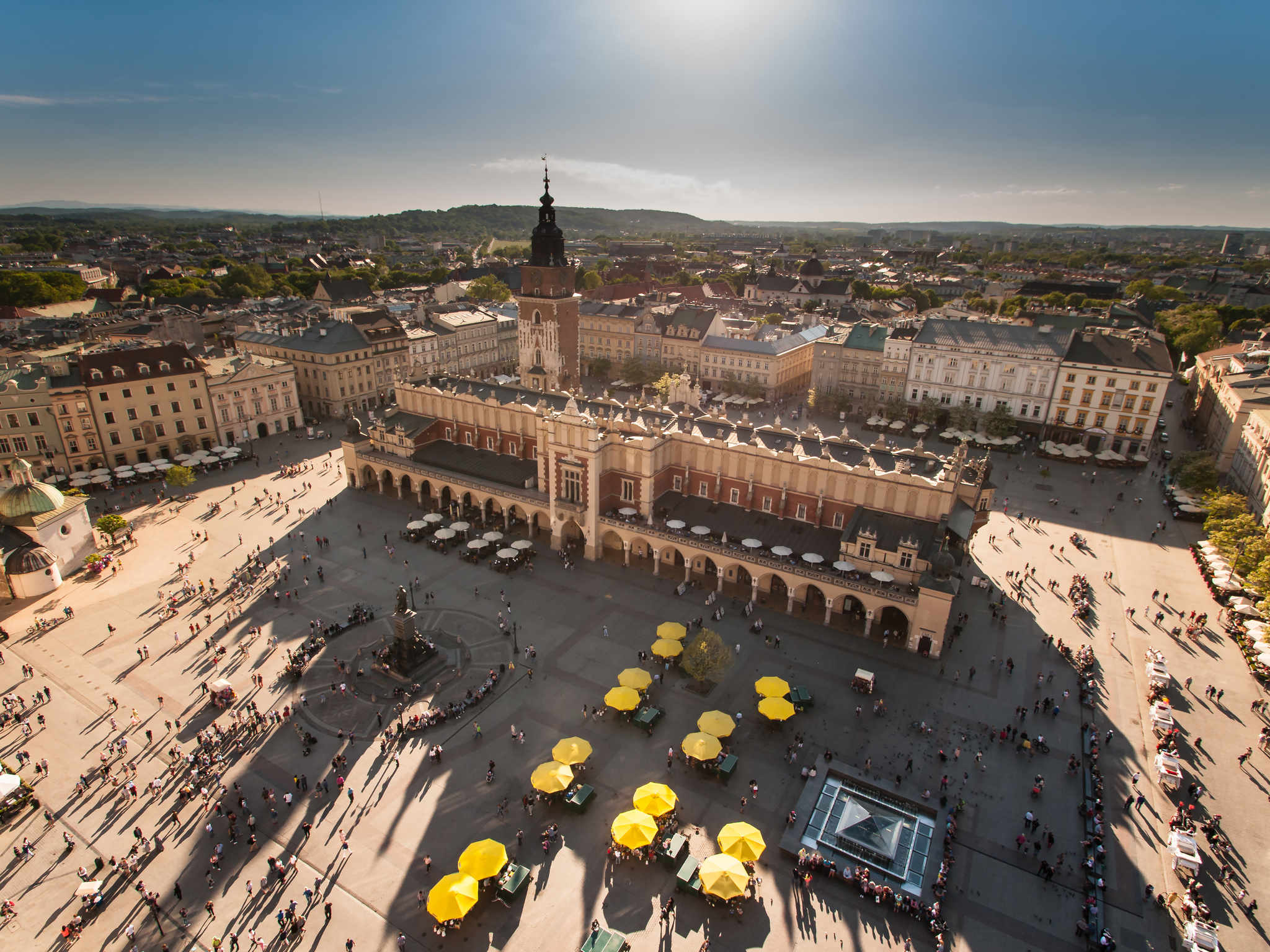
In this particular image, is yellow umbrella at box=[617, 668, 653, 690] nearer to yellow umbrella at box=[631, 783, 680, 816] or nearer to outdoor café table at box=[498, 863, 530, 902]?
yellow umbrella at box=[631, 783, 680, 816]

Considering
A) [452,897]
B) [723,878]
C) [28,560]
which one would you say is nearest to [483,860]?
[452,897]

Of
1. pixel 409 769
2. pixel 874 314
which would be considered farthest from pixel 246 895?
pixel 874 314

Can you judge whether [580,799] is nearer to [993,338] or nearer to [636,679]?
[636,679]

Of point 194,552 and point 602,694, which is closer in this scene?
point 602,694

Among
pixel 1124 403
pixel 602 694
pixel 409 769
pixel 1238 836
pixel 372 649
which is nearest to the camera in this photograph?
pixel 1238 836

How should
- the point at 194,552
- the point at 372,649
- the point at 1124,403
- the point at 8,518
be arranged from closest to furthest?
the point at 372,649
the point at 8,518
the point at 194,552
the point at 1124,403

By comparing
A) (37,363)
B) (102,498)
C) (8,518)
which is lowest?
(102,498)

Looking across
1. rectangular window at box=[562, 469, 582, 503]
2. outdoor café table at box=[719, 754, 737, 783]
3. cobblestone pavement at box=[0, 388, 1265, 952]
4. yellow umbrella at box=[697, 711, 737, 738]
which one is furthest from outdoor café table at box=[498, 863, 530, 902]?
rectangular window at box=[562, 469, 582, 503]

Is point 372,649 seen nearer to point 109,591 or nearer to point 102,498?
point 109,591
